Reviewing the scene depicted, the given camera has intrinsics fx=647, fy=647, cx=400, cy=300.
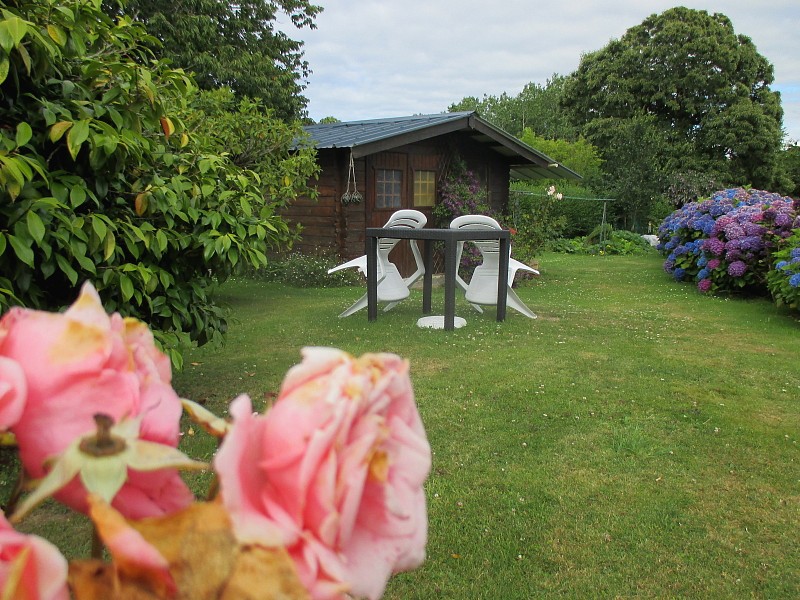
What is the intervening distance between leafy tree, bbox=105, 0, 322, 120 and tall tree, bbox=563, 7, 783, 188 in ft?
51.7

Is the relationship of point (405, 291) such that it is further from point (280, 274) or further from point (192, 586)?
point (192, 586)

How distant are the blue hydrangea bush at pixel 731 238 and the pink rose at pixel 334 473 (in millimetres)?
10174

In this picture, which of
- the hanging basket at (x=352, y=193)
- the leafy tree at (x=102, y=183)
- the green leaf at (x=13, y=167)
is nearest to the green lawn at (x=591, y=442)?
the leafy tree at (x=102, y=183)

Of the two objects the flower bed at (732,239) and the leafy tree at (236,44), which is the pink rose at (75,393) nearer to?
the flower bed at (732,239)

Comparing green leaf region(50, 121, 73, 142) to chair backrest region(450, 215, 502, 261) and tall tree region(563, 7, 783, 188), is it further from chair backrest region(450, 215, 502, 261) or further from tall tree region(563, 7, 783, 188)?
tall tree region(563, 7, 783, 188)

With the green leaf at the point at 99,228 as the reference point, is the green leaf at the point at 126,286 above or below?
below

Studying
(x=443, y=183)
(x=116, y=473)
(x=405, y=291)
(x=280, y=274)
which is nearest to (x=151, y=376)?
(x=116, y=473)

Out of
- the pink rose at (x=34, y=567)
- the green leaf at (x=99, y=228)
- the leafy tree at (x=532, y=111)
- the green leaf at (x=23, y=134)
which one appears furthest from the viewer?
the leafy tree at (x=532, y=111)

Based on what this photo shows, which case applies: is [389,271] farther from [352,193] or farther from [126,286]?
[126,286]

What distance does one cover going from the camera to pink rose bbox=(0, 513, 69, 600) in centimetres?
33

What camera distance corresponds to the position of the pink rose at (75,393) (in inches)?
16.0

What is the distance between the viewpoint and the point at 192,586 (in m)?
0.35

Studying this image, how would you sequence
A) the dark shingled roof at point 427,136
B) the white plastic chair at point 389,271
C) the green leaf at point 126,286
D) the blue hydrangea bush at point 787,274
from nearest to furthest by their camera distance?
the green leaf at point 126,286 < the blue hydrangea bush at point 787,274 < the white plastic chair at point 389,271 < the dark shingled roof at point 427,136

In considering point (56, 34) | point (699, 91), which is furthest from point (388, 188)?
point (699, 91)
